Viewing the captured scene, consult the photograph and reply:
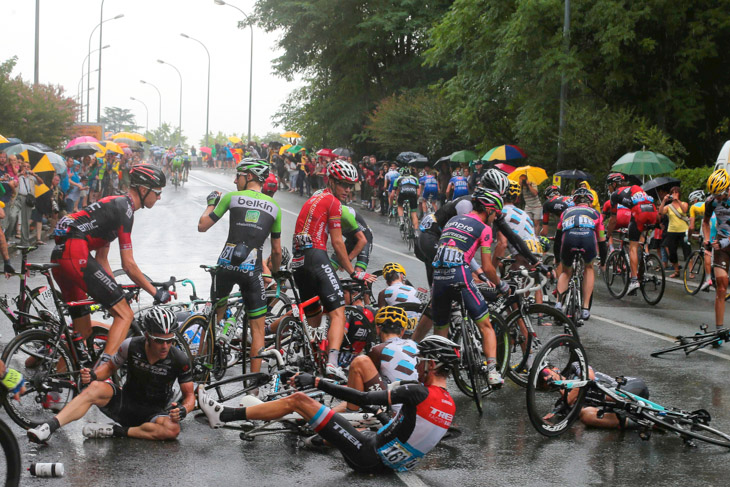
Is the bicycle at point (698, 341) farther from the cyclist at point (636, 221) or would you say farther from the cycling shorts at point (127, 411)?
the cycling shorts at point (127, 411)

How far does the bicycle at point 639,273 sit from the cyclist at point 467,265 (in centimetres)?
685

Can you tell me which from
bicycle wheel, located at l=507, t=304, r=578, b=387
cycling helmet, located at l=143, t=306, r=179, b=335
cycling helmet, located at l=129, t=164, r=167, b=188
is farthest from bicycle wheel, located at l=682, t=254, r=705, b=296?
cycling helmet, located at l=143, t=306, r=179, b=335

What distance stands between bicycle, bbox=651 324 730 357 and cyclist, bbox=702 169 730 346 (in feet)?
2.38

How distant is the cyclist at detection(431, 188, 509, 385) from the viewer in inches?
311

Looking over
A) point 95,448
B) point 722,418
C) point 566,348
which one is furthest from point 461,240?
point 95,448

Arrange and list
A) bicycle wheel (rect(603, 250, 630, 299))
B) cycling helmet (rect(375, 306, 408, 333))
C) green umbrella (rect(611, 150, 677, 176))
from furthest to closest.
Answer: green umbrella (rect(611, 150, 677, 176)) → bicycle wheel (rect(603, 250, 630, 299)) → cycling helmet (rect(375, 306, 408, 333))

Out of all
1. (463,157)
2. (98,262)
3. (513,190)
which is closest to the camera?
(98,262)

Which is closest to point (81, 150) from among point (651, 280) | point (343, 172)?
point (651, 280)

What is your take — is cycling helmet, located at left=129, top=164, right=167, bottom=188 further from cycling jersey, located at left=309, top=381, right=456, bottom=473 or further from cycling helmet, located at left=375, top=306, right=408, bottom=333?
cycling jersey, located at left=309, top=381, right=456, bottom=473

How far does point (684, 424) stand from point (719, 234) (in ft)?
15.0

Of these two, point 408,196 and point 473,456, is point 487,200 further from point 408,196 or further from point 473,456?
point 408,196

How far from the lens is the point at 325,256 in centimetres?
848

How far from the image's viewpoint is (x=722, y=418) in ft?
25.5

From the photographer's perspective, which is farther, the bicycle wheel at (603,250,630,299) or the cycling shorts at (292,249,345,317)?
the bicycle wheel at (603,250,630,299)
